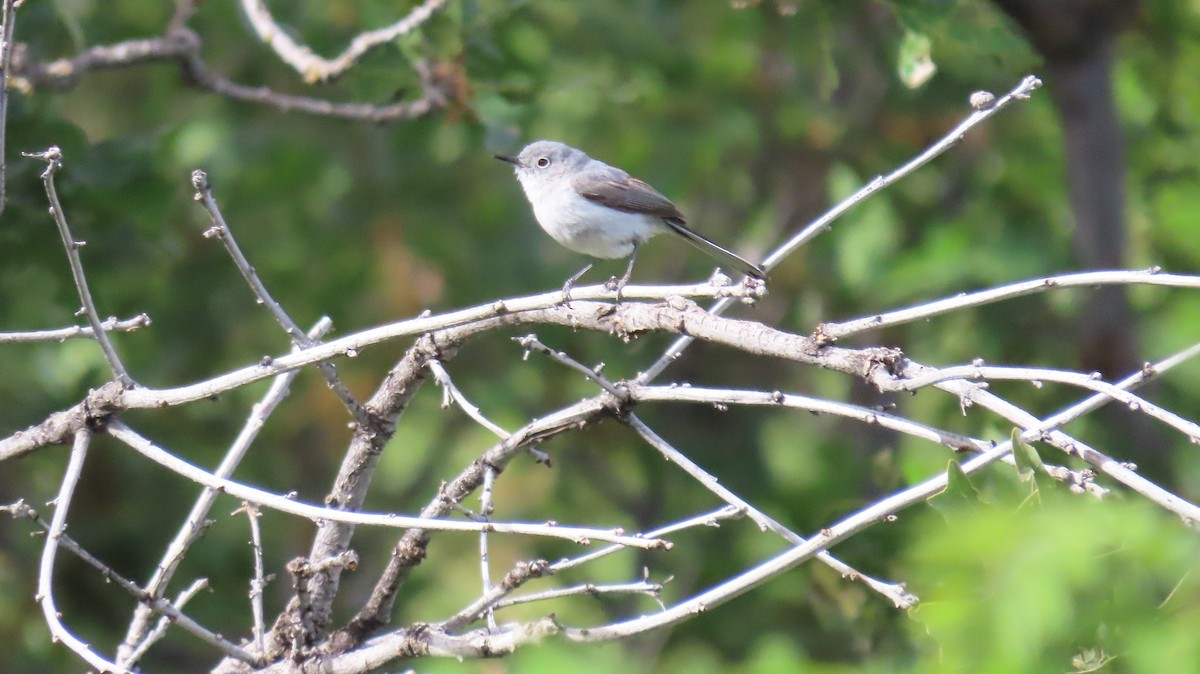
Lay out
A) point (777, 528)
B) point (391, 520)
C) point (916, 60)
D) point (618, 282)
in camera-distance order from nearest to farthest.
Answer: point (391, 520) < point (777, 528) < point (618, 282) < point (916, 60)

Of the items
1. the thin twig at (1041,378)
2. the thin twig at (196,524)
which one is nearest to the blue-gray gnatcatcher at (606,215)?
the thin twig at (196,524)

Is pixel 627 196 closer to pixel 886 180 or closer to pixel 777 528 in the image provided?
pixel 886 180

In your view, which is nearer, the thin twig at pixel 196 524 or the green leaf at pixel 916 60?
the thin twig at pixel 196 524

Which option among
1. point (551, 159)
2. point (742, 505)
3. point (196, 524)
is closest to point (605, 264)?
point (551, 159)

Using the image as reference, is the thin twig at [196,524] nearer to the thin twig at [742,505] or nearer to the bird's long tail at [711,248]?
the thin twig at [742,505]

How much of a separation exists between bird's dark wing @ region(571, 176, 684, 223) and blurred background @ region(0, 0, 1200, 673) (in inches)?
16.8

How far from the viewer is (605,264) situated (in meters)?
Answer: 8.01

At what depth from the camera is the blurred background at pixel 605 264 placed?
18.4ft

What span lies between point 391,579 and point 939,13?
298 cm

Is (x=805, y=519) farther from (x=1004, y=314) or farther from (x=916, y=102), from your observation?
(x=916, y=102)

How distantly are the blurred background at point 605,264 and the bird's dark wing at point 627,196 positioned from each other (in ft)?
1.40

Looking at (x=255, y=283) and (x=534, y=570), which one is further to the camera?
(x=255, y=283)

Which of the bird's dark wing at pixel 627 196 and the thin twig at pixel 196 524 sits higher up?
the bird's dark wing at pixel 627 196

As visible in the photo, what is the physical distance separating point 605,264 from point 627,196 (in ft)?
9.34
